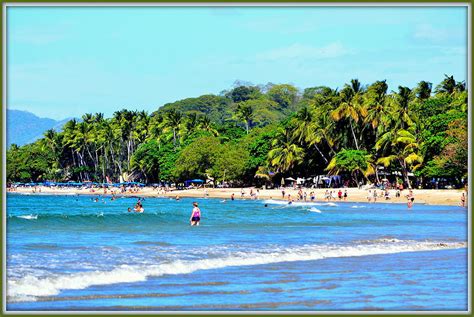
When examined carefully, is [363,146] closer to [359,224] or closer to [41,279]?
[359,224]

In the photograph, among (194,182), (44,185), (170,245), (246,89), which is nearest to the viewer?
(170,245)

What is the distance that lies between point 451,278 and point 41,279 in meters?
8.04

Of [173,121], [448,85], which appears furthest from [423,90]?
[173,121]

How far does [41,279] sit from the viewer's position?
1600cm

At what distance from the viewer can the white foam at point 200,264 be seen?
1520 cm

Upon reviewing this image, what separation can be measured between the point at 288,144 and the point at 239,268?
214ft

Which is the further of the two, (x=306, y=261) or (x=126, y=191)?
(x=126, y=191)

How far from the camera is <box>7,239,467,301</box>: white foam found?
15.2 metres

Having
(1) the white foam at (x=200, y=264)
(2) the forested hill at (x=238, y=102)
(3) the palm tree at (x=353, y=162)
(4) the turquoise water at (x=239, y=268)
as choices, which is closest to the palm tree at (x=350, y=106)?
(3) the palm tree at (x=353, y=162)

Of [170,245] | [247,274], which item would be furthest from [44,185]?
[247,274]

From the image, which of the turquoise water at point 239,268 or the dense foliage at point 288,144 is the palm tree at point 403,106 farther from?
the turquoise water at point 239,268

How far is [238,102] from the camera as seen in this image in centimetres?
18738

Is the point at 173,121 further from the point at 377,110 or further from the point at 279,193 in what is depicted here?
the point at 377,110

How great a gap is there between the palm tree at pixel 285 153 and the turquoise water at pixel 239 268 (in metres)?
48.9
